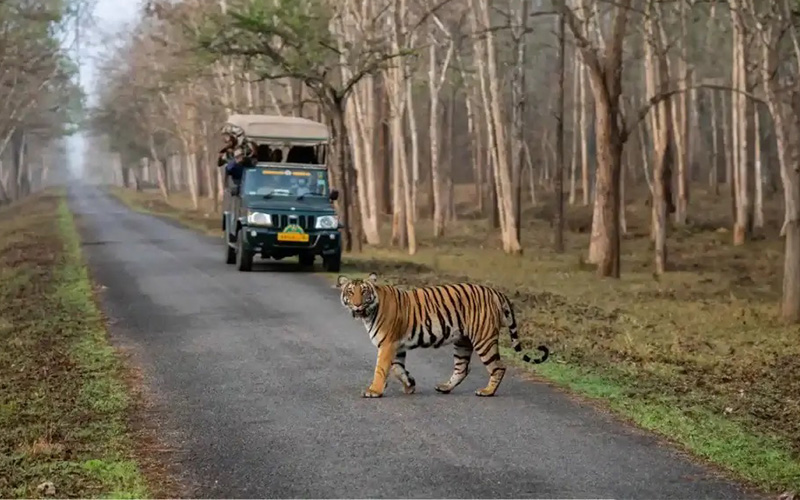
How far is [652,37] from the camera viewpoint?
86.3 feet

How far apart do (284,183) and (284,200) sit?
424 mm

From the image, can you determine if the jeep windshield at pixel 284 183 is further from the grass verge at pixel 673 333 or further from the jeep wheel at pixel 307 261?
the grass verge at pixel 673 333

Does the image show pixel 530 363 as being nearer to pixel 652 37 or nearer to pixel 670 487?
pixel 670 487

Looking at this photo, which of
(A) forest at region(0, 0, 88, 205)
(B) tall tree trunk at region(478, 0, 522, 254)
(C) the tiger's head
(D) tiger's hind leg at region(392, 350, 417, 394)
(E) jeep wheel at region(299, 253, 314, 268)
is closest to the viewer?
(C) the tiger's head

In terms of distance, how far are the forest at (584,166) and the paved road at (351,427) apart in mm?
756

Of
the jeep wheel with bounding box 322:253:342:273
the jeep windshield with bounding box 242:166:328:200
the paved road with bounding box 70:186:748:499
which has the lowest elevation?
the paved road with bounding box 70:186:748:499

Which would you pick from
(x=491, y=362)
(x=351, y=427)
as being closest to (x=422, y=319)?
(x=491, y=362)

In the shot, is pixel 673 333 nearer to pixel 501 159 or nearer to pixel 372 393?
pixel 372 393

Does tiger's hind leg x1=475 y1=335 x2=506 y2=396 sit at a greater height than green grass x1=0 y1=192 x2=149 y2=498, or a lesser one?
greater

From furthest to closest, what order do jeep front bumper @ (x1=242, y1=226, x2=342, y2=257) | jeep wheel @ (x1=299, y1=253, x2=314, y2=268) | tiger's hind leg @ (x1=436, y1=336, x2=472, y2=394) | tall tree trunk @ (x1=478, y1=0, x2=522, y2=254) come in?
1. tall tree trunk @ (x1=478, y1=0, x2=522, y2=254)
2. jeep wheel @ (x1=299, y1=253, x2=314, y2=268)
3. jeep front bumper @ (x1=242, y1=226, x2=342, y2=257)
4. tiger's hind leg @ (x1=436, y1=336, x2=472, y2=394)

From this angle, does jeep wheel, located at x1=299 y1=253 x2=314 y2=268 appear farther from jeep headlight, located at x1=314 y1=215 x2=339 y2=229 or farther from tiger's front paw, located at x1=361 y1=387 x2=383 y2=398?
tiger's front paw, located at x1=361 y1=387 x2=383 y2=398

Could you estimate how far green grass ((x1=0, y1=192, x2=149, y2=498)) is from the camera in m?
7.90

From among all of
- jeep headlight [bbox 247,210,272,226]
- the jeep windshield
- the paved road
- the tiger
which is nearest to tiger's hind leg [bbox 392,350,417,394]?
the tiger

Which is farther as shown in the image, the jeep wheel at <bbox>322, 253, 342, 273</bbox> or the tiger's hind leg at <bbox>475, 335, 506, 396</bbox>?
the jeep wheel at <bbox>322, 253, 342, 273</bbox>
